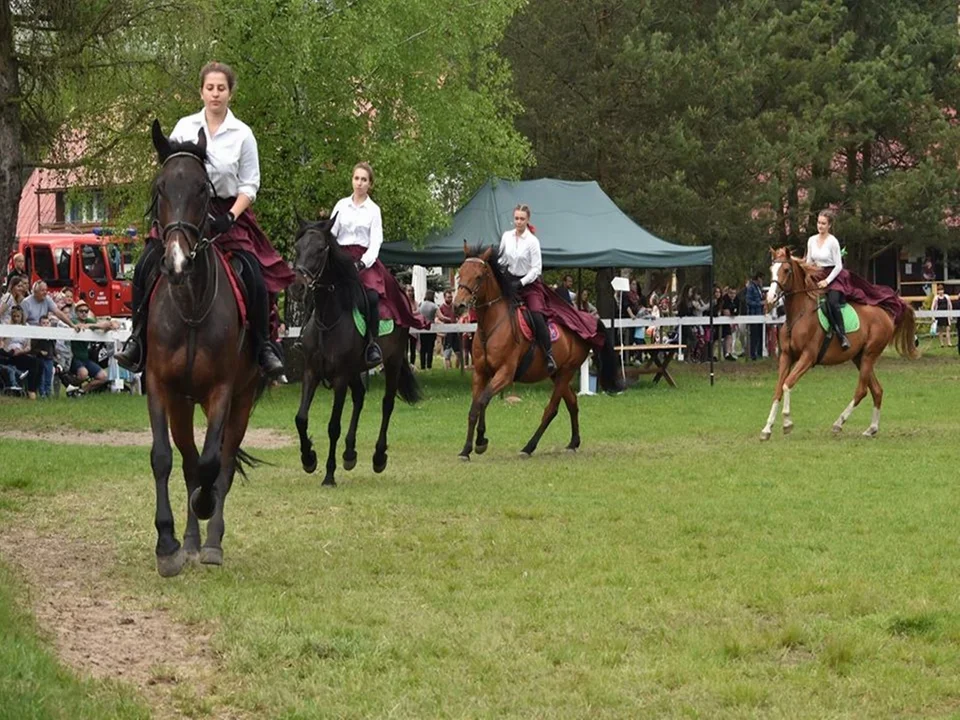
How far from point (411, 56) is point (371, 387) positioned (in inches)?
252

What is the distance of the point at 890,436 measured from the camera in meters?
20.3

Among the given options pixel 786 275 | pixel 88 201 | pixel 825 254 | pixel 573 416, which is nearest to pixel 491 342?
pixel 573 416

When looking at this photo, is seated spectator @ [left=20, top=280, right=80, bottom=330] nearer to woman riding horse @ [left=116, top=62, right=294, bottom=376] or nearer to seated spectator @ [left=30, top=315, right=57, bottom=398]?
seated spectator @ [left=30, top=315, right=57, bottom=398]

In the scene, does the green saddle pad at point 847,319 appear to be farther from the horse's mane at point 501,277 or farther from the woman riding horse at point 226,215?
the woman riding horse at point 226,215

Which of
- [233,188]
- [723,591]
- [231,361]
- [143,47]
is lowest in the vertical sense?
[723,591]

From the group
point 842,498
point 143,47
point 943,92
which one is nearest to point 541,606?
point 842,498

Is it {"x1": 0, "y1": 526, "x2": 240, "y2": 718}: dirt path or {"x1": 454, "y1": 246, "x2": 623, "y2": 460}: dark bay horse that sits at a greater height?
{"x1": 454, "y1": 246, "x2": 623, "y2": 460}: dark bay horse

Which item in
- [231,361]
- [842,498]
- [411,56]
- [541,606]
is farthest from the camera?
[411,56]

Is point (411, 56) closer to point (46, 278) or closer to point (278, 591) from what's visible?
point (46, 278)

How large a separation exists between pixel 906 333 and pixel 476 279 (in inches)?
304

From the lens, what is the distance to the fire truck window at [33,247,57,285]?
43.0 metres

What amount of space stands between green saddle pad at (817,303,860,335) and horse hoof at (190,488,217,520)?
1243cm

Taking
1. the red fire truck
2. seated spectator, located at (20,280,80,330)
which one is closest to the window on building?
seated spectator, located at (20,280,80,330)

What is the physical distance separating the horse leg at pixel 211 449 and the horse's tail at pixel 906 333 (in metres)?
14.3
